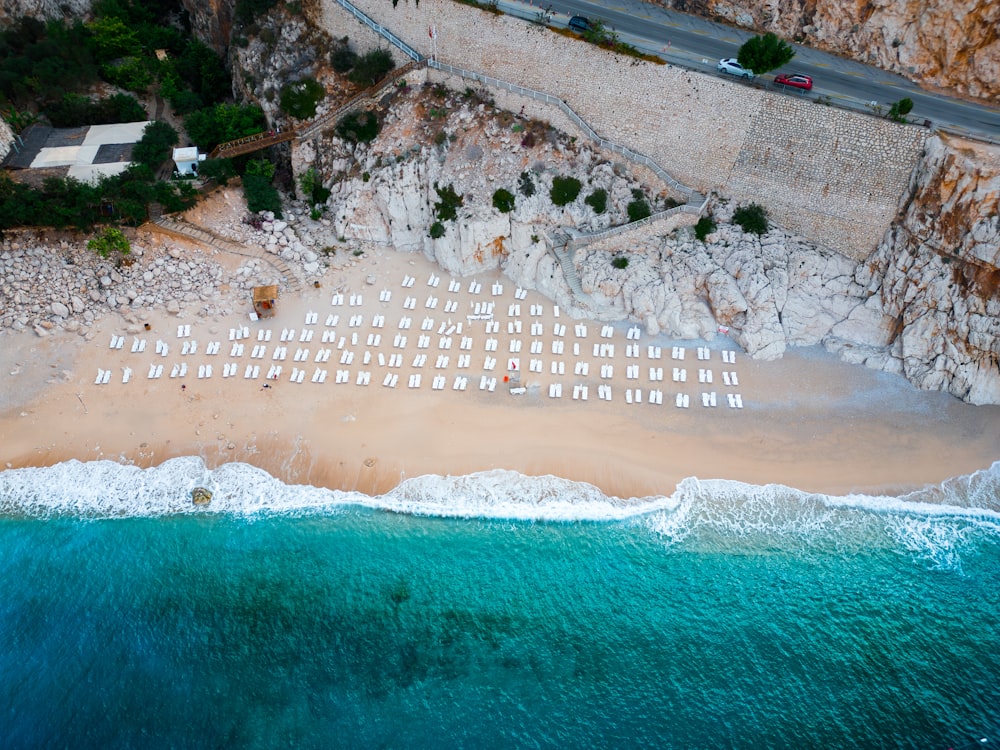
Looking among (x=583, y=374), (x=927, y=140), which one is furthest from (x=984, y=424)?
(x=583, y=374)

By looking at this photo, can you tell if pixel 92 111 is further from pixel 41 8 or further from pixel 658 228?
pixel 658 228

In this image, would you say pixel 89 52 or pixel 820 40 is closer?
pixel 820 40

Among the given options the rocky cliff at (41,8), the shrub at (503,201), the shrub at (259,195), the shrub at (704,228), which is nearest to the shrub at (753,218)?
the shrub at (704,228)

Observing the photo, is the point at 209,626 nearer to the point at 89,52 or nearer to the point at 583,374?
the point at 583,374

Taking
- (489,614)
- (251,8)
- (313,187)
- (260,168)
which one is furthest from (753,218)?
(251,8)

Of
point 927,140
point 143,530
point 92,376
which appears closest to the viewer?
point 143,530

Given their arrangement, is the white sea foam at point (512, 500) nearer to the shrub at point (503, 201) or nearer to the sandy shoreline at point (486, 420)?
the sandy shoreline at point (486, 420)
